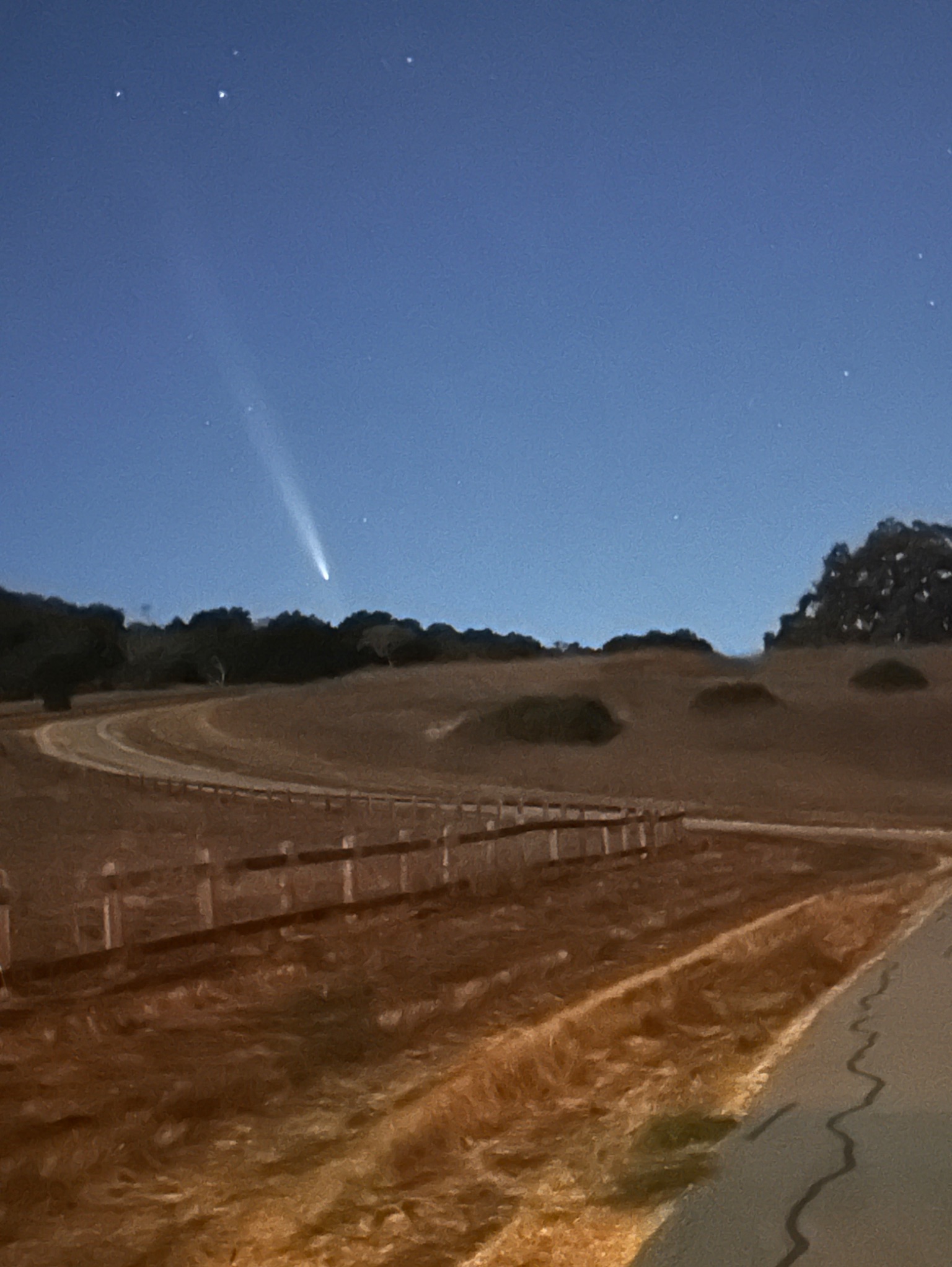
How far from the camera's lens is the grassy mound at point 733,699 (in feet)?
259

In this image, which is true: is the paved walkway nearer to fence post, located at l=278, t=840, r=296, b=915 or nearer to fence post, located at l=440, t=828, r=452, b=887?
fence post, located at l=278, t=840, r=296, b=915

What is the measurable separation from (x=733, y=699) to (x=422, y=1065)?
70825 mm

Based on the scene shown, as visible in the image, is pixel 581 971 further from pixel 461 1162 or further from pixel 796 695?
pixel 796 695

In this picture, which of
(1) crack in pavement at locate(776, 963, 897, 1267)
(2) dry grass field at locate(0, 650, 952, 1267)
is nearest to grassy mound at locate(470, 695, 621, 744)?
(2) dry grass field at locate(0, 650, 952, 1267)

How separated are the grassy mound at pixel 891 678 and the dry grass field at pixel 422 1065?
205ft

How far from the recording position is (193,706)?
102 m

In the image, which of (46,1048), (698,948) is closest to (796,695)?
(698,948)

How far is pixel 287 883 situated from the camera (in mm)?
17812

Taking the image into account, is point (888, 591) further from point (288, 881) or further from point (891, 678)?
point (288, 881)

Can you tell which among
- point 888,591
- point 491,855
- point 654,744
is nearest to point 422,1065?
point 491,855

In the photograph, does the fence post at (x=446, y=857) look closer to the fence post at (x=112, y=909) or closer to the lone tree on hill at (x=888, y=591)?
the fence post at (x=112, y=909)

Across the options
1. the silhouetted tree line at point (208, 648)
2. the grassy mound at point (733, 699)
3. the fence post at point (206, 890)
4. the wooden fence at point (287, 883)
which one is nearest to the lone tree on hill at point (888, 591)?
the silhouetted tree line at point (208, 648)

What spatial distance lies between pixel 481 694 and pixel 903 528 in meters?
55.2

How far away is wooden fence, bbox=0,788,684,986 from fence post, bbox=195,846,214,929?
0.5 inches
